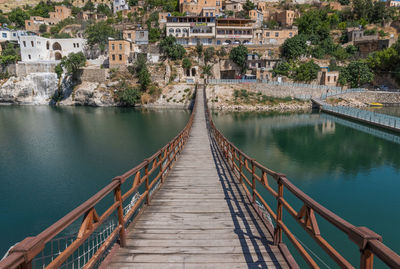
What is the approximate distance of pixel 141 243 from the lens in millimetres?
4566

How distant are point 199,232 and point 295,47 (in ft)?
188

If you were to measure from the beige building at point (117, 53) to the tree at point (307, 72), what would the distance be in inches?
1425

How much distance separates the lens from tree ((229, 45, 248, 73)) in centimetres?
5412

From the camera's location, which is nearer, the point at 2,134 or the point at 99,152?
the point at 99,152

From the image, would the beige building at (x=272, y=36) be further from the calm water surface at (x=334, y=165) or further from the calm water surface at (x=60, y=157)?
the calm water surface at (x=60, y=157)

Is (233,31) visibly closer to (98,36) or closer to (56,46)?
(98,36)

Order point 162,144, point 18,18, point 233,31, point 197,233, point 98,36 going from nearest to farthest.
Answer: point 197,233 < point 162,144 < point 98,36 < point 233,31 < point 18,18

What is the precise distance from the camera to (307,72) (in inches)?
2045

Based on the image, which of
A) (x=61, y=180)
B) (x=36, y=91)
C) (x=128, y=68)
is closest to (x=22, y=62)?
(x=36, y=91)

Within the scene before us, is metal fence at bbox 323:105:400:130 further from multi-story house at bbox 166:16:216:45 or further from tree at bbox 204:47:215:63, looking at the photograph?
multi-story house at bbox 166:16:216:45

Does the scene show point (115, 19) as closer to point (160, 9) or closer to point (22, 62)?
point (160, 9)

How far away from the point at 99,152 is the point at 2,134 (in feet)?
49.2

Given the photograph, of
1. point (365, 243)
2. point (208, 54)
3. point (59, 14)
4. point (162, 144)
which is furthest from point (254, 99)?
point (59, 14)

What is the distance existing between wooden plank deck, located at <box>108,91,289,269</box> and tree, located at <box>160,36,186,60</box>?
165ft
